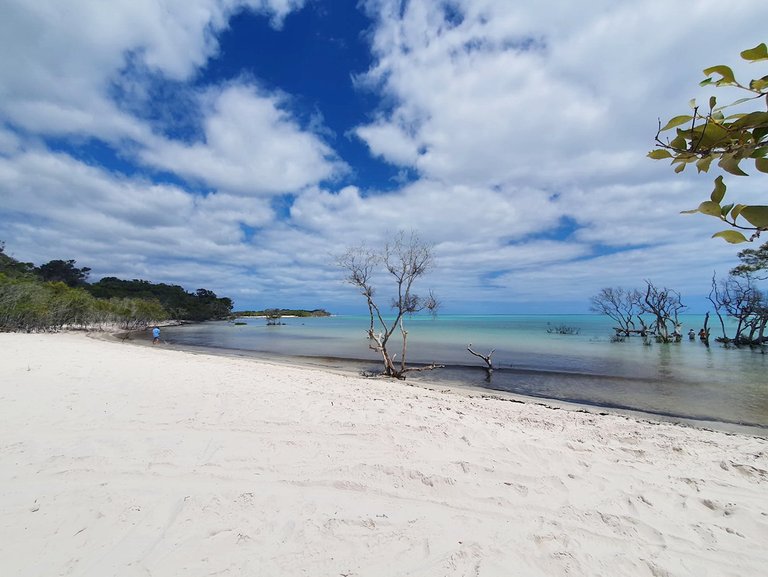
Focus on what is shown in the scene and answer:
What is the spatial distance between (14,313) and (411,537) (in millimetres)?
38573

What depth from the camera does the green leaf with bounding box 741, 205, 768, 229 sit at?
683 mm

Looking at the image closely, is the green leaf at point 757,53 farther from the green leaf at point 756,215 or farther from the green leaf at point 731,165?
the green leaf at point 756,215

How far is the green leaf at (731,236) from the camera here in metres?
0.72

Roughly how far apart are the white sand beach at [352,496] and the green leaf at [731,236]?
8.69ft

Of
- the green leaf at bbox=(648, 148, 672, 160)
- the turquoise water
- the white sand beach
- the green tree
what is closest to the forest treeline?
the green tree

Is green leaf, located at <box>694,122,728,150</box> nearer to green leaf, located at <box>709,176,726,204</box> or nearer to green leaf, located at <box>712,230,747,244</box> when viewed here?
green leaf, located at <box>709,176,726,204</box>

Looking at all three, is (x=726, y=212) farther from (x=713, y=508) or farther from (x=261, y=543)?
(x=713, y=508)

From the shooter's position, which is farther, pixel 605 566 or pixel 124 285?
pixel 124 285

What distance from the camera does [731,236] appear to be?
0.75 meters

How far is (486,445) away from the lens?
4.91 m

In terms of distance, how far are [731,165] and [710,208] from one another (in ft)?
0.67

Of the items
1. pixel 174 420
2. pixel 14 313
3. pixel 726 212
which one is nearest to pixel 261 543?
pixel 726 212

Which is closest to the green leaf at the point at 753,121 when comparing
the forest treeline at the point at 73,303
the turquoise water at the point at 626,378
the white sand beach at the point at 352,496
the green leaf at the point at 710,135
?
the green leaf at the point at 710,135

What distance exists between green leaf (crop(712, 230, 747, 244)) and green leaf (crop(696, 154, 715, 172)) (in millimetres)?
272
